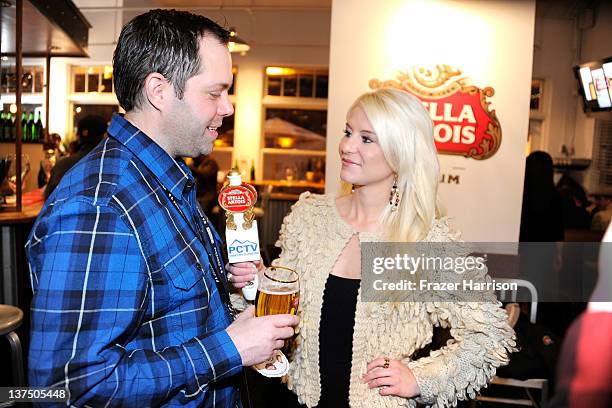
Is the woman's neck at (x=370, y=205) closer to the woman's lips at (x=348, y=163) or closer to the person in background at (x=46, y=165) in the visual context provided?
the woman's lips at (x=348, y=163)

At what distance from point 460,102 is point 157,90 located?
3.49 meters

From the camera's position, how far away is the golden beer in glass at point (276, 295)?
1251 millimetres

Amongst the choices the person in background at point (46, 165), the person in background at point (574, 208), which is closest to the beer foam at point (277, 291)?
the person in background at point (46, 165)

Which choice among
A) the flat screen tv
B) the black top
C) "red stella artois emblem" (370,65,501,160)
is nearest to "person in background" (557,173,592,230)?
the flat screen tv

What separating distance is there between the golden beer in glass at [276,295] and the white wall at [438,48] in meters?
2.96

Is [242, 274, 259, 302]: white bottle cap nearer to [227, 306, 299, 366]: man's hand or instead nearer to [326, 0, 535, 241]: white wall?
[227, 306, 299, 366]: man's hand

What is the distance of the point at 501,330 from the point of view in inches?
63.9

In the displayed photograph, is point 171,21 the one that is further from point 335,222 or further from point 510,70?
point 510,70

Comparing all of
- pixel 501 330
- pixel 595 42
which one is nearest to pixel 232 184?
pixel 501 330

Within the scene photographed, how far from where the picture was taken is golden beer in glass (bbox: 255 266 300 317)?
1251 mm

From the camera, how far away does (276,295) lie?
1251mm

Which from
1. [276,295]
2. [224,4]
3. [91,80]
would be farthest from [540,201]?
[91,80]

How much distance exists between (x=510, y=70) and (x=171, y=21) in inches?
142

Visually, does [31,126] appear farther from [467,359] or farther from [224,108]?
[467,359]
